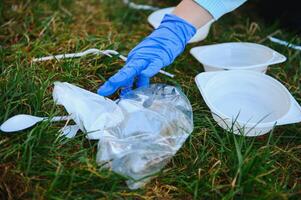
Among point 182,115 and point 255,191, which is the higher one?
point 182,115

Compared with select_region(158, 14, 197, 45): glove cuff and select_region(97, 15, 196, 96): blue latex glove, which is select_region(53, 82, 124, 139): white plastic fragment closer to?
select_region(97, 15, 196, 96): blue latex glove

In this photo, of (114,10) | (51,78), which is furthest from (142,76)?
(114,10)

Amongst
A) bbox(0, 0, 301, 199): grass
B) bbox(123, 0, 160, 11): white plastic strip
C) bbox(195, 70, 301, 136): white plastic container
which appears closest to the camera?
bbox(0, 0, 301, 199): grass

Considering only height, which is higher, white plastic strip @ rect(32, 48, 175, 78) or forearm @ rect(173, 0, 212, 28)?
forearm @ rect(173, 0, 212, 28)

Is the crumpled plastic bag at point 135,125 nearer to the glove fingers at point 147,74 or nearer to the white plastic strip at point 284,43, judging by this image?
the glove fingers at point 147,74

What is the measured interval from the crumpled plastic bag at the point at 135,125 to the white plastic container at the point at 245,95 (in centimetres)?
18

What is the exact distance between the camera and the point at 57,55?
1.99 meters

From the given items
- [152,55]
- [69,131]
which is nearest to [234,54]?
[152,55]

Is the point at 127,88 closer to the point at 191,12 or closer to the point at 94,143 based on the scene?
the point at 94,143

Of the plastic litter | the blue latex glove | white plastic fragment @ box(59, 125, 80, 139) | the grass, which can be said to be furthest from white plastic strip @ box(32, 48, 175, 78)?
white plastic fragment @ box(59, 125, 80, 139)

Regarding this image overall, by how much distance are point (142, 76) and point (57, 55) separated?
0.51m

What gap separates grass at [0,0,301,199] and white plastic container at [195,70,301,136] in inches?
2.9

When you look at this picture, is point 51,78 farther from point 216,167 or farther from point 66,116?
point 216,167

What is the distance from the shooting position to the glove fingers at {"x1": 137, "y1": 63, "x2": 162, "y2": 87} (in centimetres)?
167
